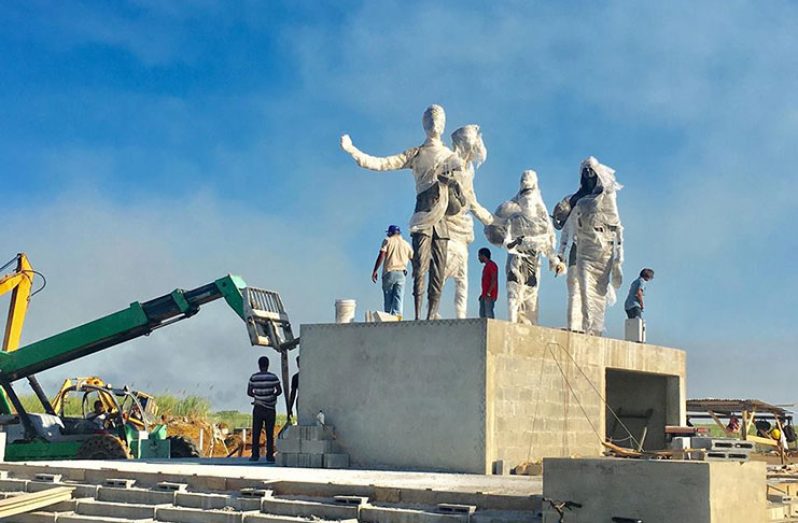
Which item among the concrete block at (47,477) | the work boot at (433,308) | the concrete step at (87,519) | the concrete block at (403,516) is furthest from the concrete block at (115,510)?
the work boot at (433,308)

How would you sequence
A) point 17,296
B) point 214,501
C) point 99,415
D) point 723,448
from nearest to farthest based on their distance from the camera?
point 723,448
point 214,501
point 99,415
point 17,296

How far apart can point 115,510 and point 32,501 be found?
102cm

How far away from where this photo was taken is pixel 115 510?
1080 centimetres

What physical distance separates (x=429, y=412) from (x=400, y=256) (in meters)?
3.06

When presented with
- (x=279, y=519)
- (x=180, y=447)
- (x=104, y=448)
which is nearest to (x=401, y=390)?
(x=279, y=519)

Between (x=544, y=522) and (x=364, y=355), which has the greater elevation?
(x=364, y=355)

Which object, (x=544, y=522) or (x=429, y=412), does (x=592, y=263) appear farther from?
(x=544, y=522)

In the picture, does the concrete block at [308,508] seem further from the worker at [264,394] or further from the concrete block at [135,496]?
the worker at [264,394]

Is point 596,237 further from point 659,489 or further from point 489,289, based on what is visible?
point 659,489

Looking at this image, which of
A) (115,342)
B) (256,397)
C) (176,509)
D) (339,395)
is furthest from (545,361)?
(115,342)

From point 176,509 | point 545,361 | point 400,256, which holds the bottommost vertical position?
point 176,509

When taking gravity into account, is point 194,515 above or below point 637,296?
below

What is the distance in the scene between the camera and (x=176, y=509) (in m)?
10.3

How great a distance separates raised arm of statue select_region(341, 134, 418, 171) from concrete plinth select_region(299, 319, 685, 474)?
2.53 metres
